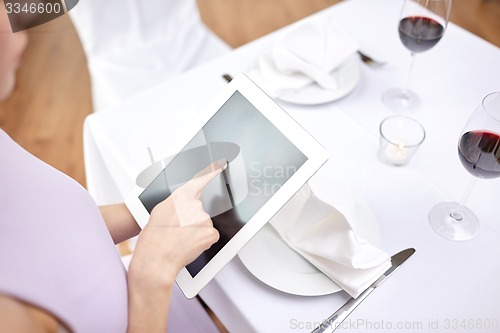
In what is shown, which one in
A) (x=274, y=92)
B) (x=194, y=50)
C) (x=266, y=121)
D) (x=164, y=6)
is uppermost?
(x=266, y=121)

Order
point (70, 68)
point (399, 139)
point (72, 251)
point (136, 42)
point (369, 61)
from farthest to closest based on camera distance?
point (70, 68) < point (136, 42) < point (369, 61) < point (399, 139) < point (72, 251)

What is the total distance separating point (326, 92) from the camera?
0.91 m

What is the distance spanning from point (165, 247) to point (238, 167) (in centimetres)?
14

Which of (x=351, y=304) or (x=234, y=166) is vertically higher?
(x=234, y=166)

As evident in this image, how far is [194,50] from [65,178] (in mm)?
1088

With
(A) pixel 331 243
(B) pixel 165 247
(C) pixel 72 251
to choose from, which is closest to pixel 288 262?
(A) pixel 331 243

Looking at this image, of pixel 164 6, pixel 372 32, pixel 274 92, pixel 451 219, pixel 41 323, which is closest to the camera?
pixel 41 323

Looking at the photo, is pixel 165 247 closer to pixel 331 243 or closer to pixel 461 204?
pixel 331 243

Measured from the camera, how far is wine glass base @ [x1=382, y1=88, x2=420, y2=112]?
885 millimetres

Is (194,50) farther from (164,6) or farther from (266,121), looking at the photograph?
(266,121)

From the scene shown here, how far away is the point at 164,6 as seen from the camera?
1.56 m

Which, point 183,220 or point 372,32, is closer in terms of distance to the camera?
point 183,220

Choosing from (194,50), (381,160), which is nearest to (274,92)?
(381,160)

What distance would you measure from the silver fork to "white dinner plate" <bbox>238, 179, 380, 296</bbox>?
15.7 inches
